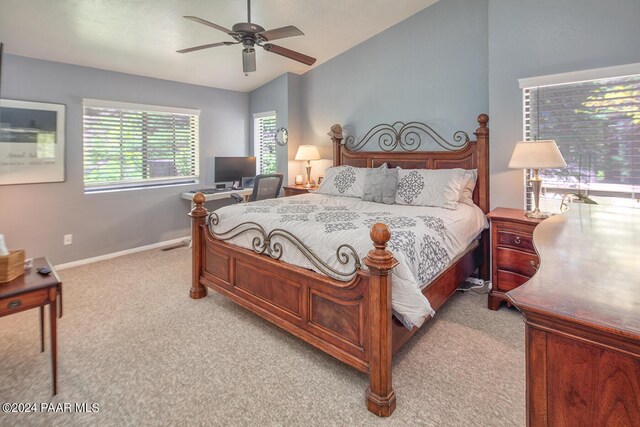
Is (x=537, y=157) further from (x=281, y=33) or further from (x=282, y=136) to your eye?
(x=282, y=136)

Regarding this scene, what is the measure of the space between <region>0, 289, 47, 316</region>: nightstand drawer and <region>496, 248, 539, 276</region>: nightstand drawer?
10.7 ft

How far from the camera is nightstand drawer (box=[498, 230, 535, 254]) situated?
2.76 m

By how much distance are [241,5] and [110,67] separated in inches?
82.6

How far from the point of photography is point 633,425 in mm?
679

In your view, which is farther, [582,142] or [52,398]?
[582,142]

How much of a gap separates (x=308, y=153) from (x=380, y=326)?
3706 mm

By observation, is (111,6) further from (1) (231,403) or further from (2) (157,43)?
(1) (231,403)

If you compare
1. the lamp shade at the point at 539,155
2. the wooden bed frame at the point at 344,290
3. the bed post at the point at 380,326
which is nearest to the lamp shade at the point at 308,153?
the wooden bed frame at the point at 344,290

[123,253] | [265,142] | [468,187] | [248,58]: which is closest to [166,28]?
[248,58]

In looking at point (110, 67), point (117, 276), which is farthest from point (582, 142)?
point (110, 67)

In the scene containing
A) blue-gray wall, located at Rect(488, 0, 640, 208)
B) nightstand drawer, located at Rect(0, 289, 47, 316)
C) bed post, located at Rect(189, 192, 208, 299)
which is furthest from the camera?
bed post, located at Rect(189, 192, 208, 299)

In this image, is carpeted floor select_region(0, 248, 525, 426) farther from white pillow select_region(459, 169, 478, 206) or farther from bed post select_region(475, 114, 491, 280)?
white pillow select_region(459, 169, 478, 206)

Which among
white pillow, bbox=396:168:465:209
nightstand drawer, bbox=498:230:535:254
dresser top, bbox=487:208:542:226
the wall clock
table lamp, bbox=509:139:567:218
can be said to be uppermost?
the wall clock

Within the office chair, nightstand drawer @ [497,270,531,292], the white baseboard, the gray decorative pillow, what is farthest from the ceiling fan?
the white baseboard
